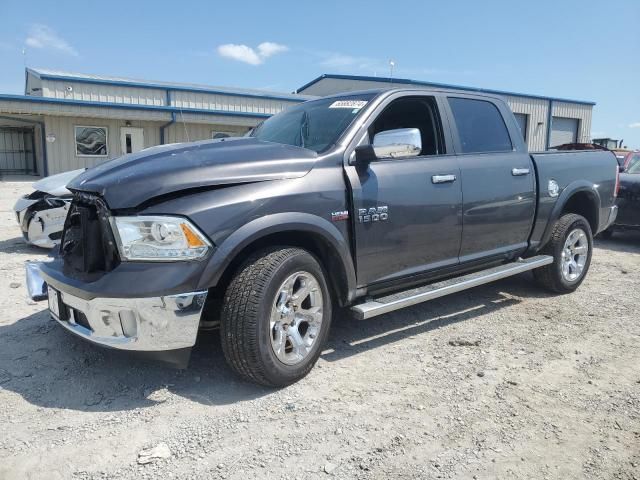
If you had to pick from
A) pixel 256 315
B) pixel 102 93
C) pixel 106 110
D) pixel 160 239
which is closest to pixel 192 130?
pixel 106 110

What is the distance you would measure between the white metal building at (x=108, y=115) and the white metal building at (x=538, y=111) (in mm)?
6361

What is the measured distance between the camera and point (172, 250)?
2.81m

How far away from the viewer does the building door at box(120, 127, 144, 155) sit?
2041cm

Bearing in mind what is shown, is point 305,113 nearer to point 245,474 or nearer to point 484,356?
point 484,356

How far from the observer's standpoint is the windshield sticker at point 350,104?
3.88m

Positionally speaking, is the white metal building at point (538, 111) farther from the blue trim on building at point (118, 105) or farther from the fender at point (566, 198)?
the fender at point (566, 198)

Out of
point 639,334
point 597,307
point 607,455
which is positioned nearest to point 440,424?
point 607,455

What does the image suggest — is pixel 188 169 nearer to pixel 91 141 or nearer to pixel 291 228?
pixel 291 228

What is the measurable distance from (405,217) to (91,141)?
19.3 m

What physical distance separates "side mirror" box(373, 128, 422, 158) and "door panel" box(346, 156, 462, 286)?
0.15m

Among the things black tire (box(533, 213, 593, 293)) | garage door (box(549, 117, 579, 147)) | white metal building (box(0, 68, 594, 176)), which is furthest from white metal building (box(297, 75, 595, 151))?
black tire (box(533, 213, 593, 293))

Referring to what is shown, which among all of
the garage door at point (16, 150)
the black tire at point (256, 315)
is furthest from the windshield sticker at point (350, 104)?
the garage door at point (16, 150)

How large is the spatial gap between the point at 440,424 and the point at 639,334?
251cm

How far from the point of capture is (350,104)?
398 centimetres
